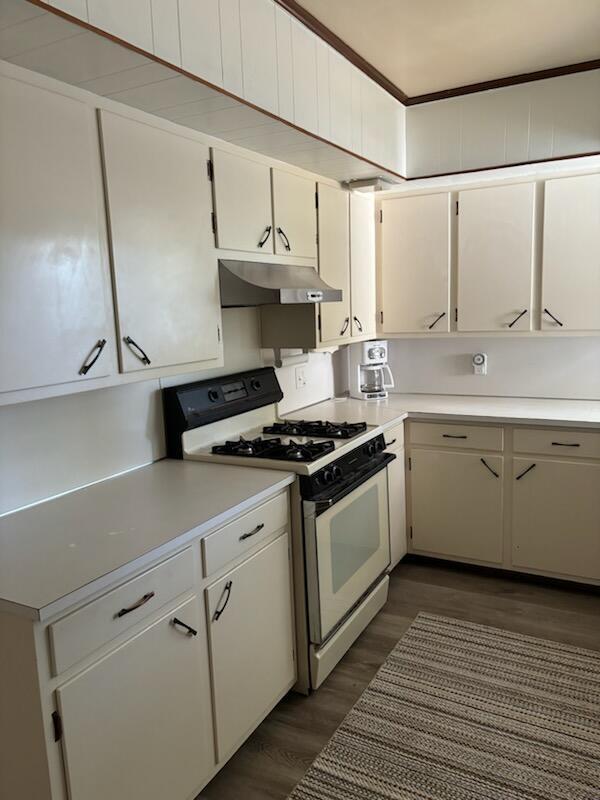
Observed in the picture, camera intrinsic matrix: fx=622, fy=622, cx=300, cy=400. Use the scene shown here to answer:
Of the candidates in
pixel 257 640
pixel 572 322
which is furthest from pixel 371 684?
pixel 572 322

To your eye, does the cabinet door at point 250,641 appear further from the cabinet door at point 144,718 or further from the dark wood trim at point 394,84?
the dark wood trim at point 394,84

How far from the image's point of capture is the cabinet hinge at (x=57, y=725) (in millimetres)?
1388

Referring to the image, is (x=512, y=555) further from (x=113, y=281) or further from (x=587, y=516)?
(x=113, y=281)

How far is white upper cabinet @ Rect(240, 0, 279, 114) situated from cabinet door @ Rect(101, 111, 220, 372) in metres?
0.30

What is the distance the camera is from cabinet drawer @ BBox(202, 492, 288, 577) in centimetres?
190

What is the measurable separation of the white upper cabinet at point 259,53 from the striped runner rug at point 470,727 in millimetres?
2257

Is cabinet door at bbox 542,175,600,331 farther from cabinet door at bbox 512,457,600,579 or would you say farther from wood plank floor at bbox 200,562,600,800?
wood plank floor at bbox 200,562,600,800

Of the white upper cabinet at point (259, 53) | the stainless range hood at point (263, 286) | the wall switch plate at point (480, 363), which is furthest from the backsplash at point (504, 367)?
the white upper cabinet at point (259, 53)

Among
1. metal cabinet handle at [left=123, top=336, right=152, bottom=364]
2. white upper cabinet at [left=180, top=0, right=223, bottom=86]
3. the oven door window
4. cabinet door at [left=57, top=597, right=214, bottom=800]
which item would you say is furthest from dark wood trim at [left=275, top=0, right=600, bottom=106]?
cabinet door at [left=57, top=597, right=214, bottom=800]

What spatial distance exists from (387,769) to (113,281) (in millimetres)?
1852

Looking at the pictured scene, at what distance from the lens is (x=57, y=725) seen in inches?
54.9

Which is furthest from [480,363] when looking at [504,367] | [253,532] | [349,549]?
[253,532]

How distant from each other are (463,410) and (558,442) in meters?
0.52

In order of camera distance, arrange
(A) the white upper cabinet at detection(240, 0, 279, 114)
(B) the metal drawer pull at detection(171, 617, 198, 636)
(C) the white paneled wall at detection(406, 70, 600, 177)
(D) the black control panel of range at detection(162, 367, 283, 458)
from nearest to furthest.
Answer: (B) the metal drawer pull at detection(171, 617, 198, 636) < (A) the white upper cabinet at detection(240, 0, 279, 114) < (D) the black control panel of range at detection(162, 367, 283, 458) < (C) the white paneled wall at detection(406, 70, 600, 177)
